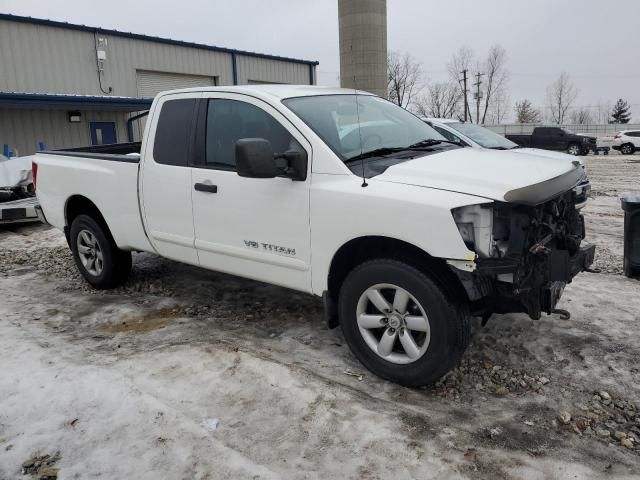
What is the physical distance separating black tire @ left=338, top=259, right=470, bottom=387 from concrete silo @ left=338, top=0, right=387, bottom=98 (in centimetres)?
2047

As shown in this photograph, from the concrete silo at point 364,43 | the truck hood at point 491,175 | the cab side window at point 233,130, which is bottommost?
the truck hood at point 491,175

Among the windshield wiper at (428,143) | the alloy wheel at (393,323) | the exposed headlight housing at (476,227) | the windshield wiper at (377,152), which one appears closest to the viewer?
the exposed headlight housing at (476,227)

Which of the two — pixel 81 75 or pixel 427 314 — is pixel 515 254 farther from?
pixel 81 75

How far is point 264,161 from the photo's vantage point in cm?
352

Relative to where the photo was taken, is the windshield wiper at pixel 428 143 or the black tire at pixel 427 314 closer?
the black tire at pixel 427 314

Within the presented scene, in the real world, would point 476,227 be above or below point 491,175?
below

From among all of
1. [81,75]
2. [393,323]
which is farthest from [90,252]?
[81,75]

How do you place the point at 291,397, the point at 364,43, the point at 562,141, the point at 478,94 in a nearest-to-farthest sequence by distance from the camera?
the point at 291,397 < the point at 364,43 < the point at 562,141 < the point at 478,94

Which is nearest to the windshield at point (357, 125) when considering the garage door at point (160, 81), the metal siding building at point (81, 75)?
the metal siding building at point (81, 75)

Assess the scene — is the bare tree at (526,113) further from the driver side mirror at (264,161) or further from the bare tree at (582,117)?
the driver side mirror at (264,161)

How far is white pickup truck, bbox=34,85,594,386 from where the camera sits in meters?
3.13

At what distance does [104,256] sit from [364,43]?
19853 mm

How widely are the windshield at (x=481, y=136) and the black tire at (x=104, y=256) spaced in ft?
19.8

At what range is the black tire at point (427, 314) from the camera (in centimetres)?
319
